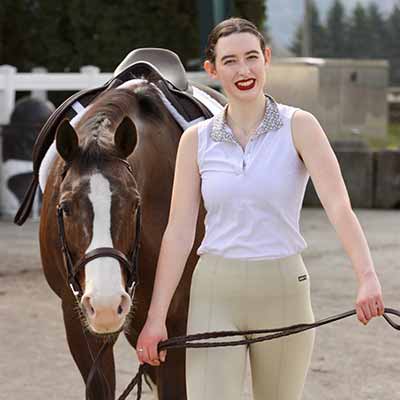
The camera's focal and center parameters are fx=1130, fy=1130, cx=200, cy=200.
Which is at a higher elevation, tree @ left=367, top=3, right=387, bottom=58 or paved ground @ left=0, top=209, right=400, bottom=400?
paved ground @ left=0, top=209, right=400, bottom=400

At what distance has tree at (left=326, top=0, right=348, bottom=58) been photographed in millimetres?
23547

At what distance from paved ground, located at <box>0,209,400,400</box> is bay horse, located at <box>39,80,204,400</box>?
1.12m

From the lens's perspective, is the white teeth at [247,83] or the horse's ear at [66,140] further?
the horse's ear at [66,140]

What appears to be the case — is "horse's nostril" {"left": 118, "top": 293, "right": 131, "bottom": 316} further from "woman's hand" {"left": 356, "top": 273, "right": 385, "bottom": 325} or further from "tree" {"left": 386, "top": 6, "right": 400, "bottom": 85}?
"tree" {"left": 386, "top": 6, "right": 400, "bottom": 85}

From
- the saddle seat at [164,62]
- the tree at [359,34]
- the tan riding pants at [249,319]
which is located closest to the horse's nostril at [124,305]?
the tan riding pants at [249,319]

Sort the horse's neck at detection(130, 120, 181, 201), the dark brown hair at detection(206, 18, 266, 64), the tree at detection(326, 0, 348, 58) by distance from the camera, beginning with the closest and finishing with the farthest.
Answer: the dark brown hair at detection(206, 18, 266, 64), the horse's neck at detection(130, 120, 181, 201), the tree at detection(326, 0, 348, 58)

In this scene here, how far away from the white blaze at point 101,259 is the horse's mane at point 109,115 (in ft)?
0.45

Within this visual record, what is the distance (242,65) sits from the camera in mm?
3256

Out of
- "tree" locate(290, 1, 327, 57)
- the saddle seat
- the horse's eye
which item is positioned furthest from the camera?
"tree" locate(290, 1, 327, 57)

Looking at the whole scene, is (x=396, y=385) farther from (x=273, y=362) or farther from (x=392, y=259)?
(x=392, y=259)

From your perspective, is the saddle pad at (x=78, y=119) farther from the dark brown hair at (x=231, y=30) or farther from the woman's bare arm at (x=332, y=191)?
the woman's bare arm at (x=332, y=191)

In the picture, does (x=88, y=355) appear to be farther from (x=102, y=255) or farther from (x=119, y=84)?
Result: (x=102, y=255)

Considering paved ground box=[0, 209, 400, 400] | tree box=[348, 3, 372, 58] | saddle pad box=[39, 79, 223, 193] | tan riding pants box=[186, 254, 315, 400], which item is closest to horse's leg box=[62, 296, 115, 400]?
saddle pad box=[39, 79, 223, 193]

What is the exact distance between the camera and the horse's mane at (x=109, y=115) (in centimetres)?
356
